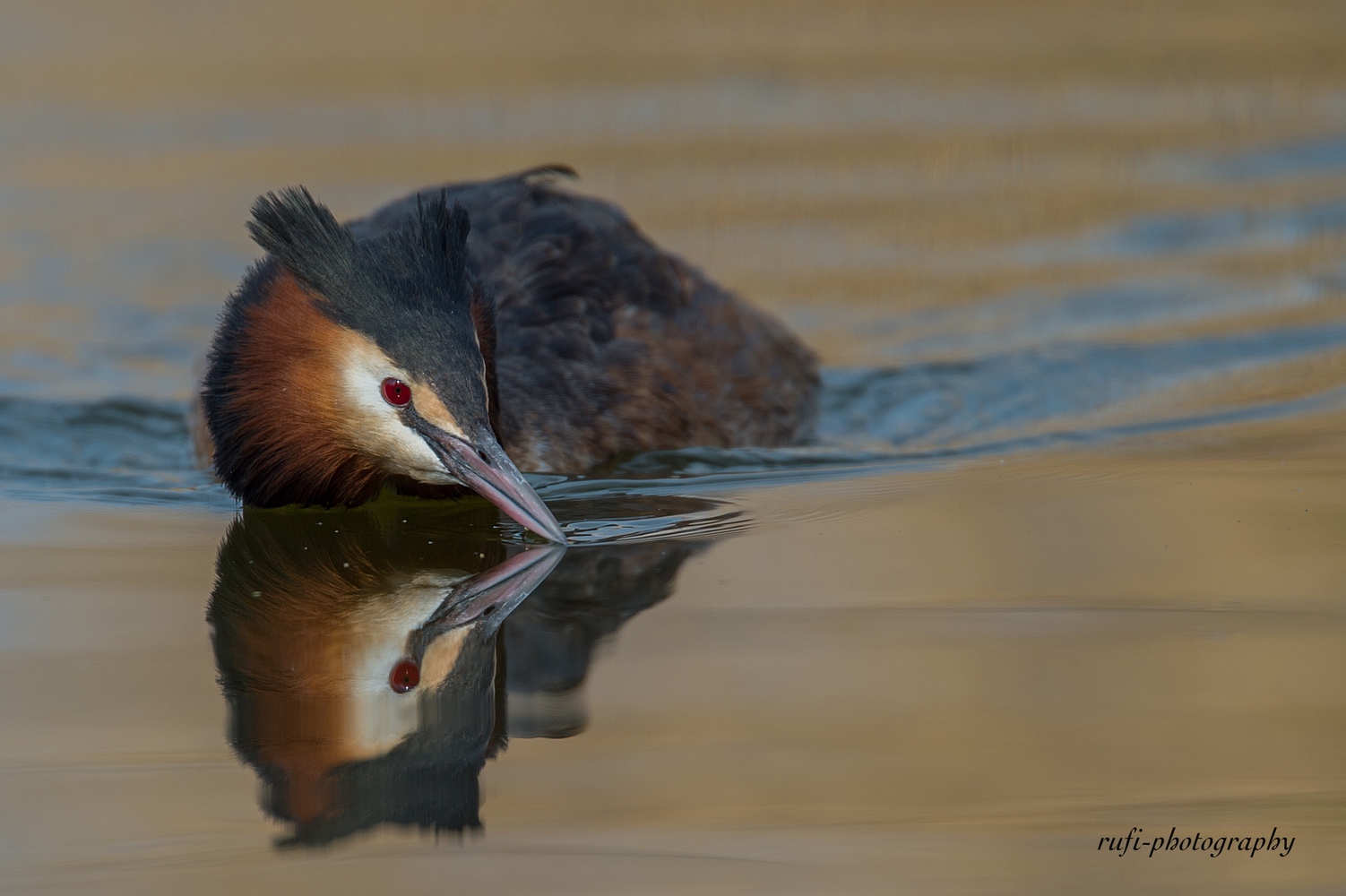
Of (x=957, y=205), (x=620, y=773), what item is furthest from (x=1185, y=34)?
(x=620, y=773)

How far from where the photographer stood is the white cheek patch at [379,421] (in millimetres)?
6090

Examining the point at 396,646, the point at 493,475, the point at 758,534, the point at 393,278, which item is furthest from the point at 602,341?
the point at 396,646

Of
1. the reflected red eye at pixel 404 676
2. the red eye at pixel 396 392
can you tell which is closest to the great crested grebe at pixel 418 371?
the red eye at pixel 396 392

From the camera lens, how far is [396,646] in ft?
17.5

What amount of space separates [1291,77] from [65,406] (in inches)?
372

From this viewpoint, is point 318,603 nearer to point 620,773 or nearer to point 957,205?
point 620,773

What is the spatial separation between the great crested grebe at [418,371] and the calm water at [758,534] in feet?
0.84

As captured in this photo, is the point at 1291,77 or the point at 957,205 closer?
the point at 957,205

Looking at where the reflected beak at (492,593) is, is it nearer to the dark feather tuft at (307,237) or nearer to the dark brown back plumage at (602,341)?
the dark brown back plumage at (602,341)

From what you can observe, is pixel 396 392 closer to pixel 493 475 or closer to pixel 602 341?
pixel 493 475

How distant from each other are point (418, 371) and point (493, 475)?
0.42 m

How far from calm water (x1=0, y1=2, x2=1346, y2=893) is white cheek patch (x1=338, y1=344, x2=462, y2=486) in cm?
35

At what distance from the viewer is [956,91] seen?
13703mm

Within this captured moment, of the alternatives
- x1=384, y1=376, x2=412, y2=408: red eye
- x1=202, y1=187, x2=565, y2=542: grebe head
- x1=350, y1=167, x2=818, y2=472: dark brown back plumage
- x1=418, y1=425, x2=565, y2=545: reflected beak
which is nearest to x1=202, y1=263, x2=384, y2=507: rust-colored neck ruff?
x1=202, y1=187, x2=565, y2=542: grebe head
